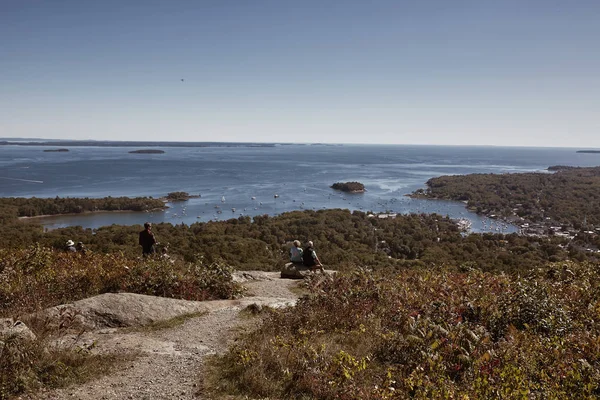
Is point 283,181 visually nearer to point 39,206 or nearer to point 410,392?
point 39,206

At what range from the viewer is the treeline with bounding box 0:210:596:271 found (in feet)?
88.6

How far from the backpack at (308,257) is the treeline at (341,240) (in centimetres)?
694

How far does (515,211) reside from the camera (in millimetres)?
68812

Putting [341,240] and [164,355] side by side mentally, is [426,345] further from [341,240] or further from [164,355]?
[341,240]

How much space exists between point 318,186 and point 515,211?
1952 inches

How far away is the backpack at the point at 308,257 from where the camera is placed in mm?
14420

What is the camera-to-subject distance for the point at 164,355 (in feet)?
21.9

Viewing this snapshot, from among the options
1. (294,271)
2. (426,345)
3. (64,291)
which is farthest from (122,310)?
(294,271)

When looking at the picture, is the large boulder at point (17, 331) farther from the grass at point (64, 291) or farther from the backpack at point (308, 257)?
the backpack at point (308, 257)

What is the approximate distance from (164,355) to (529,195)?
91.7m

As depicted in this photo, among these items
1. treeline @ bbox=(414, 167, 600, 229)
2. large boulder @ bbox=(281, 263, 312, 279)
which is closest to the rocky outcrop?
large boulder @ bbox=(281, 263, 312, 279)

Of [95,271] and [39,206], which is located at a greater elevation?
[95,271]

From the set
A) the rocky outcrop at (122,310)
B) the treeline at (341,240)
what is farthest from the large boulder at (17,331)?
the treeline at (341,240)

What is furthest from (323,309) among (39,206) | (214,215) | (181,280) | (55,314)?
(39,206)
